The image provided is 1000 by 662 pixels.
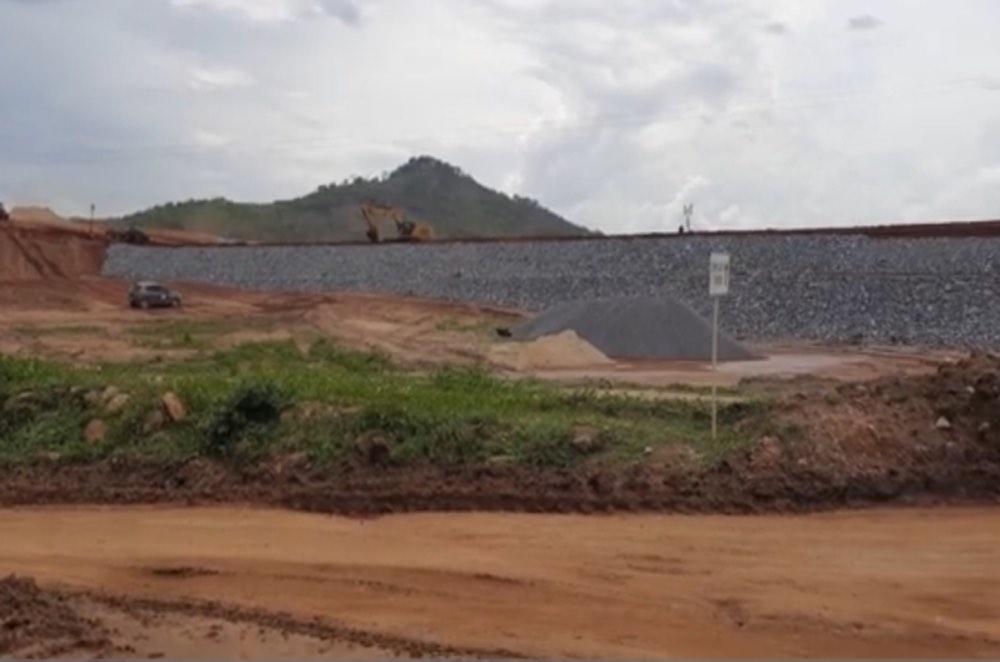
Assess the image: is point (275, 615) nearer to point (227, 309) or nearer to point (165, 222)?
point (227, 309)

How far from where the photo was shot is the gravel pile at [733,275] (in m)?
43.7

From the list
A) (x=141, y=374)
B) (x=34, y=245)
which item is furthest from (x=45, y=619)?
(x=34, y=245)

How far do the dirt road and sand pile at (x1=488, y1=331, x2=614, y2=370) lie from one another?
59.8ft

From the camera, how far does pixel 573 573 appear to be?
37.9 feet

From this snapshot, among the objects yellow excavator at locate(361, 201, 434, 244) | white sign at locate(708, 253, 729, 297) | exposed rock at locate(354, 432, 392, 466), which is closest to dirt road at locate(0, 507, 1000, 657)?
exposed rock at locate(354, 432, 392, 466)

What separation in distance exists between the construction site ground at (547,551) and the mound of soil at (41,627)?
2cm

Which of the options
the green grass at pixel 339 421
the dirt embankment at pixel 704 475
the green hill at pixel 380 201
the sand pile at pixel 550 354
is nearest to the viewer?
the dirt embankment at pixel 704 475

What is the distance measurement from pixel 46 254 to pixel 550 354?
36.7m

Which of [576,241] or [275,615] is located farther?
[576,241]

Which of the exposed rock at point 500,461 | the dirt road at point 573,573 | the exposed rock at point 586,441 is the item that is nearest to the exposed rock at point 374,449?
the exposed rock at point 500,461

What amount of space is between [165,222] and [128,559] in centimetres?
10292

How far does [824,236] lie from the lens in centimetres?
5047

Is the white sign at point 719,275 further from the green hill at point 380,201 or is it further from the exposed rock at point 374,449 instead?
the green hill at point 380,201

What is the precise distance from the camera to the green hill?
11312 cm
